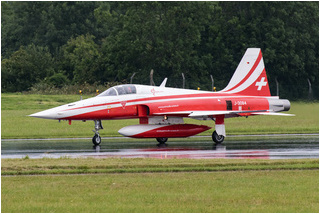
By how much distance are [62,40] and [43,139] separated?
47.0 meters

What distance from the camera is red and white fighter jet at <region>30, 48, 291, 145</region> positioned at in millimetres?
22344

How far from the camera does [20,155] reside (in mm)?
18812

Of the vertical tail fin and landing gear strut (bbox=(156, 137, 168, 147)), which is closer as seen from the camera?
landing gear strut (bbox=(156, 137, 168, 147))

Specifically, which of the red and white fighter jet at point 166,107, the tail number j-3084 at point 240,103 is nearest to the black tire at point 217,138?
the red and white fighter jet at point 166,107

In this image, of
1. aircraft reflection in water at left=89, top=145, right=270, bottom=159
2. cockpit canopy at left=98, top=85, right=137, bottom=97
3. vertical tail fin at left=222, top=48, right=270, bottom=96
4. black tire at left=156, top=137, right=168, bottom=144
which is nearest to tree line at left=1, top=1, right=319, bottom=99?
vertical tail fin at left=222, top=48, right=270, bottom=96

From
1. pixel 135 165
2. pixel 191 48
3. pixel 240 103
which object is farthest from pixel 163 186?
pixel 191 48

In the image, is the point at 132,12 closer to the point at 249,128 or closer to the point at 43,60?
the point at 43,60

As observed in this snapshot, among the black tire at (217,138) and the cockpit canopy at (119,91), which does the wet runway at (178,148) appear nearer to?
the black tire at (217,138)

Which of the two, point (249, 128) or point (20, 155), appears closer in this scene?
point (20, 155)

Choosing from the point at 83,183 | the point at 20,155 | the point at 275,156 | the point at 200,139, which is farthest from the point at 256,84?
the point at 83,183

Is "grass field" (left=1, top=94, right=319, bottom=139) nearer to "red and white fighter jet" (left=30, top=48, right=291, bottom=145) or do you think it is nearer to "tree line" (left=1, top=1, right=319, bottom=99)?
"red and white fighter jet" (left=30, top=48, right=291, bottom=145)

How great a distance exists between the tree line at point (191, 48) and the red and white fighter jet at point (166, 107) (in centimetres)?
2286

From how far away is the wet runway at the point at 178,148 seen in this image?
18.6m

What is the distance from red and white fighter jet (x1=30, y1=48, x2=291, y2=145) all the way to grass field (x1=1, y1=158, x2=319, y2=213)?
5.48 m
